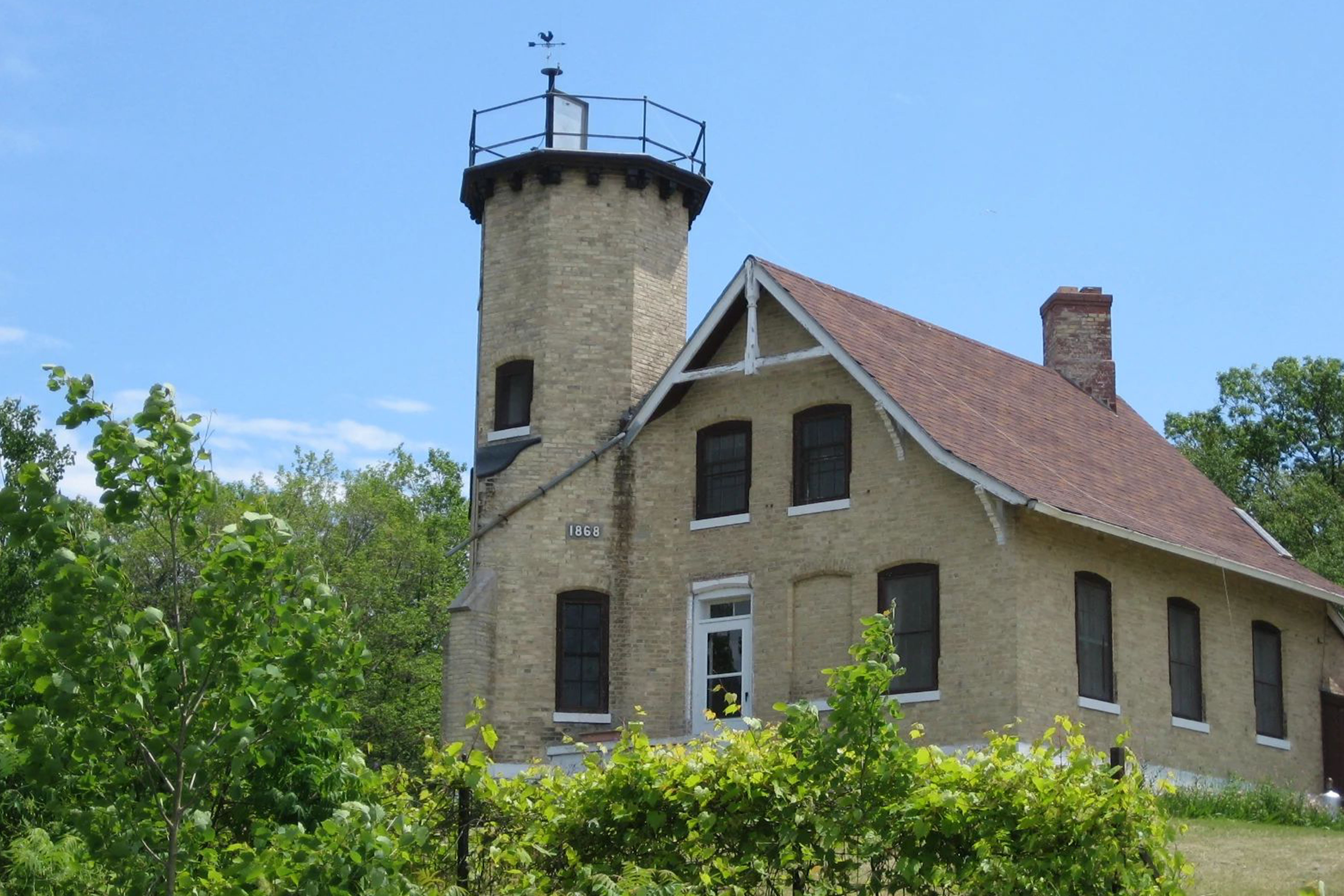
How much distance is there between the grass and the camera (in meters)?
15.5

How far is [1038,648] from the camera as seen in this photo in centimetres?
2220

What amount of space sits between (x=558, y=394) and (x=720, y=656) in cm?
453

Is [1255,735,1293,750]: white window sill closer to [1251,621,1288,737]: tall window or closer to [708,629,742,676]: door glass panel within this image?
[1251,621,1288,737]: tall window

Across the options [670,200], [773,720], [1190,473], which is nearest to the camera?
[773,720]

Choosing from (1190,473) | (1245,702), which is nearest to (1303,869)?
(1245,702)

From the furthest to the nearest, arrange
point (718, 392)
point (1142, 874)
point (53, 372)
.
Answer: point (718, 392) → point (1142, 874) → point (53, 372)

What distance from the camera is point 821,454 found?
24.5 m

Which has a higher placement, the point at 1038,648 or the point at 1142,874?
the point at 1038,648

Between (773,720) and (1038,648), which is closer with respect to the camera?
(1038,648)

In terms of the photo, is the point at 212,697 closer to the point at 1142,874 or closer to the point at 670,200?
the point at 1142,874

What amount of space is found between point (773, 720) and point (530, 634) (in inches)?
146

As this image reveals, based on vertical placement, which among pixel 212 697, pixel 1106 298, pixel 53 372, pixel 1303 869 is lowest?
pixel 1303 869

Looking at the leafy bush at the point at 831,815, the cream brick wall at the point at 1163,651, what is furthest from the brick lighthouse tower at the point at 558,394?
the leafy bush at the point at 831,815

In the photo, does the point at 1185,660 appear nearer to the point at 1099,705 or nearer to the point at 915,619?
the point at 1099,705
